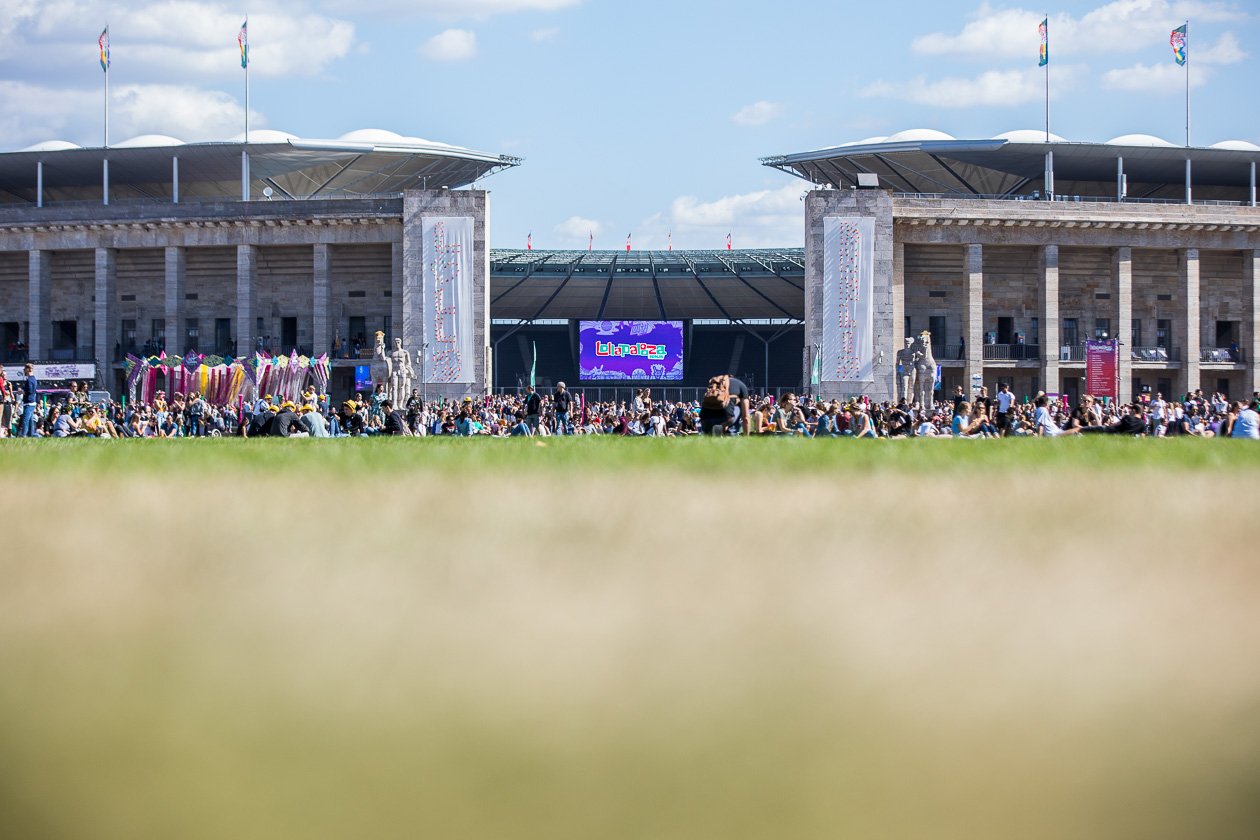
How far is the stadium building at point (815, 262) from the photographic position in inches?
2522

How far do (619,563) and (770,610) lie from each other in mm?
450

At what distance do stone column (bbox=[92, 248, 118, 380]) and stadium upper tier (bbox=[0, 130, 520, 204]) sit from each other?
19.0 feet

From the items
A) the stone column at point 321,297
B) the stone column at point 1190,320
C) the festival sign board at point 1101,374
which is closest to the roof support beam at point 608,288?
the stone column at point 321,297

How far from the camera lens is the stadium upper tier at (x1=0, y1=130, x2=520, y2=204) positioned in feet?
235

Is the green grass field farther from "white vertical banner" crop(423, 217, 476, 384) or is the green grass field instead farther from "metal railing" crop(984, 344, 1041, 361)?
"metal railing" crop(984, 344, 1041, 361)

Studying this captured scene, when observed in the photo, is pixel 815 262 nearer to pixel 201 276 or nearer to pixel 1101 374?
pixel 1101 374

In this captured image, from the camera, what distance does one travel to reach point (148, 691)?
328 cm

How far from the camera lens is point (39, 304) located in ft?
232

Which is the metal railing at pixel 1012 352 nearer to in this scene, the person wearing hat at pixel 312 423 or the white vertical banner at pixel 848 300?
the white vertical banner at pixel 848 300

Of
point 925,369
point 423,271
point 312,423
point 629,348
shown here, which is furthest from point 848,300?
point 312,423

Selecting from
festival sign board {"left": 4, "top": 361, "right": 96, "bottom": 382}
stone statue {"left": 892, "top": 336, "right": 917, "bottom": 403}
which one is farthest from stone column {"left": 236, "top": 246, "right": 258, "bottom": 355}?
stone statue {"left": 892, "top": 336, "right": 917, "bottom": 403}

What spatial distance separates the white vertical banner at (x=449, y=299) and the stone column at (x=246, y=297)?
1142 centimetres

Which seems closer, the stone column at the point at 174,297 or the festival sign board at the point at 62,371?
the festival sign board at the point at 62,371

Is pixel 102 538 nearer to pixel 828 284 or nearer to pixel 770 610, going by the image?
pixel 770 610
